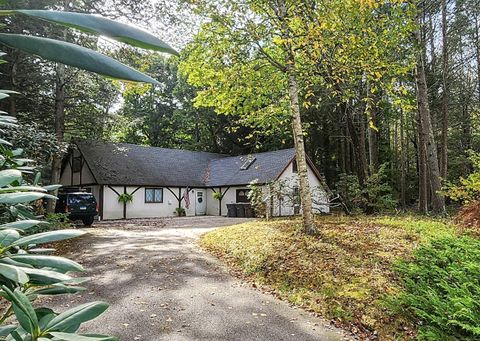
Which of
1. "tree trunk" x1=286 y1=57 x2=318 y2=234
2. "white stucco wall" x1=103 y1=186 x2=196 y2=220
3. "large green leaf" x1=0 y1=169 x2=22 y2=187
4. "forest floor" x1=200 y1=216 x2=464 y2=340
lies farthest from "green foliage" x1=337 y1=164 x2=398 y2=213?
"large green leaf" x1=0 y1=169 x2=22 y2=187

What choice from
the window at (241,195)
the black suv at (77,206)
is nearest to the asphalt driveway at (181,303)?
the black suv at (77,206)

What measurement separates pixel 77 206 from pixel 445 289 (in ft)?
50.2

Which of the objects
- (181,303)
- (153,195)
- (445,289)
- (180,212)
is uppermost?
(153,195)

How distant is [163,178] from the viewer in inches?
949

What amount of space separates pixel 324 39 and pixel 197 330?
5.71 meters

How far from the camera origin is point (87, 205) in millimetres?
15945

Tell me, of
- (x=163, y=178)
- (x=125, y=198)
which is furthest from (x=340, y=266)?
(x=163, y=178)

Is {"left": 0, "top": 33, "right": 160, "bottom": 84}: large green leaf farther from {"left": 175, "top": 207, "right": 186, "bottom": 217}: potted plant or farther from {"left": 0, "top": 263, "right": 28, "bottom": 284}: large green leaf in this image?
{"left": 175, "top": 207, "right": 186, "bottom": 217}: potted plant

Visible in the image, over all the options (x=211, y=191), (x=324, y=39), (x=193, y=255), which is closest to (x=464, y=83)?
(x=211, y=191)

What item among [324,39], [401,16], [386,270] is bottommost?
[386,270]

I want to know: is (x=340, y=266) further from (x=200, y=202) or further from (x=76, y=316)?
(x=200, y=202)

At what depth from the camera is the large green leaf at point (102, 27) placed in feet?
1.78

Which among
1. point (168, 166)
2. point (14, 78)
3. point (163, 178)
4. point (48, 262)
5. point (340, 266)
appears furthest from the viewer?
point (168, 166)

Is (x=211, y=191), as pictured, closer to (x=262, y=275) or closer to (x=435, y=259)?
(x=262, y=275)
